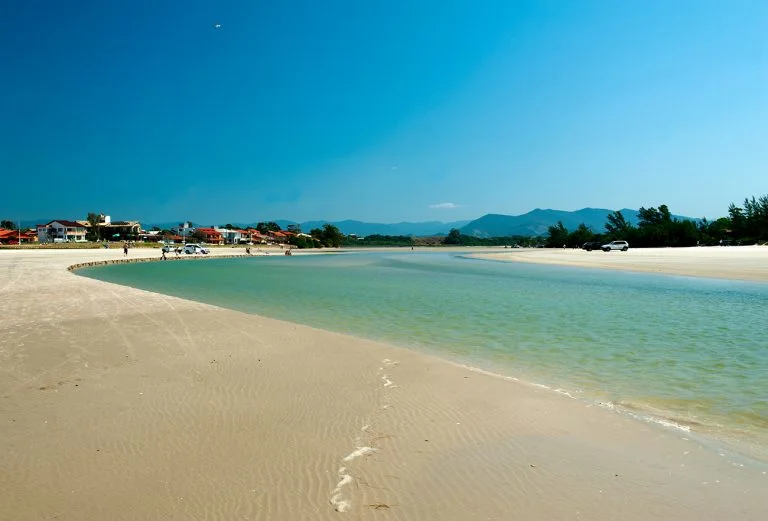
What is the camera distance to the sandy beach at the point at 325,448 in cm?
377

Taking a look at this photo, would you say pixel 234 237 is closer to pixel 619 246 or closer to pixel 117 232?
pixel 117 232

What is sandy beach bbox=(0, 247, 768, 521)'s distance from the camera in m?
3.77

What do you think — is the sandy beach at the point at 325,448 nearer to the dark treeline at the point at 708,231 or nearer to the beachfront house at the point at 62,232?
the dark treeline at the point at 708,231

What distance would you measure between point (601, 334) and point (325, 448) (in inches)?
381

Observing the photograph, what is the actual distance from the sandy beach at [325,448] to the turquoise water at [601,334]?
3.78ft

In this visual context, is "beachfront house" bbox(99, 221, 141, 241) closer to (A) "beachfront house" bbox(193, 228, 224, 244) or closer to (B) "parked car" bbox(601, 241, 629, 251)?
(A) "beachfront house" bbox(193, 228, 224, 244)

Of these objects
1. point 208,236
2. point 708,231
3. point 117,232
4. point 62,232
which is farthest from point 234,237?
point 708,231

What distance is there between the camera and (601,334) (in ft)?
40.1

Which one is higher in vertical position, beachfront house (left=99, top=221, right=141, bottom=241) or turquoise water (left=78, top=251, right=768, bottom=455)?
beachfront house (left=99, top=221, right=141, bottom=241)

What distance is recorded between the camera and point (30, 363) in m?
8.19

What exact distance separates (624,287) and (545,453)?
23.3 meters

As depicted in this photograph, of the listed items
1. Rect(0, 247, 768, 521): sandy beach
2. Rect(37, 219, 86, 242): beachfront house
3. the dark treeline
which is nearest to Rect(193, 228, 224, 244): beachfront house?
Rect(37, 219, 86, 242): beachfront house

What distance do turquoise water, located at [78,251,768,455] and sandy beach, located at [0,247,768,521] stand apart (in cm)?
115

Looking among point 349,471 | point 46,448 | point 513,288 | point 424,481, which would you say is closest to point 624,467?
point 424,481
